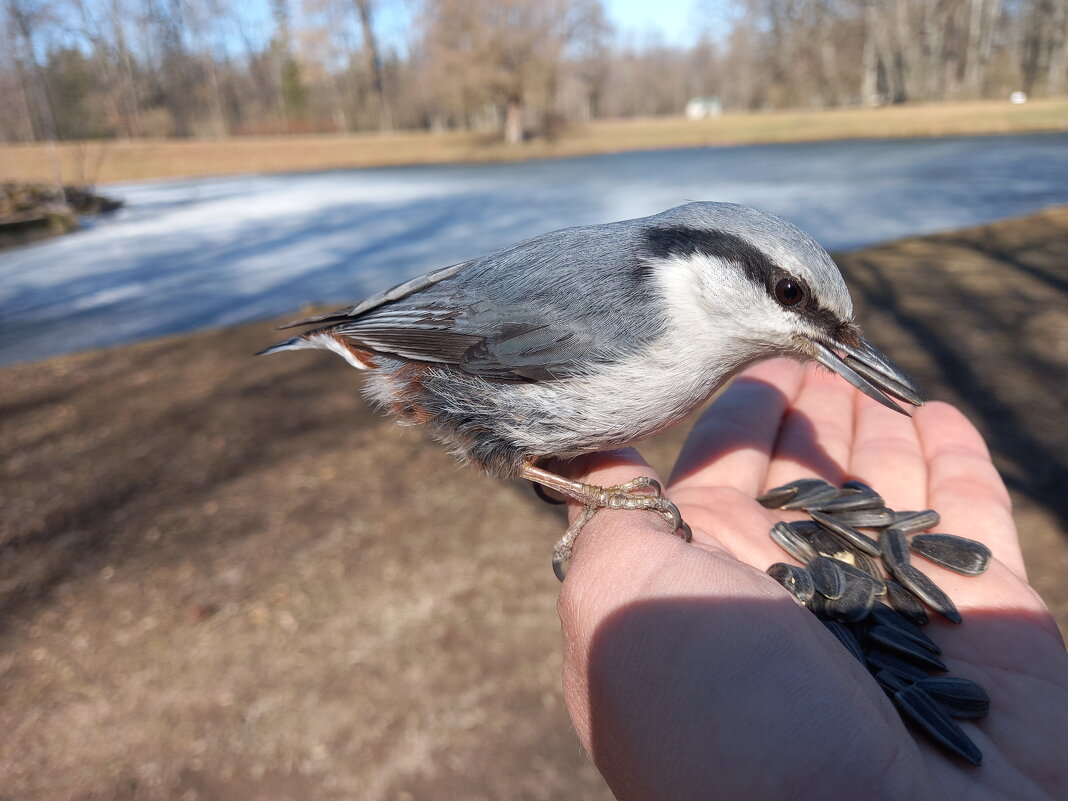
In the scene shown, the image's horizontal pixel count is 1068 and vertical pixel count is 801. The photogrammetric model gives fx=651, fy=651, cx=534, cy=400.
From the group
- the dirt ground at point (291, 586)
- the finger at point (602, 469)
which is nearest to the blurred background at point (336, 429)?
the dirt ground at point (291, 586)

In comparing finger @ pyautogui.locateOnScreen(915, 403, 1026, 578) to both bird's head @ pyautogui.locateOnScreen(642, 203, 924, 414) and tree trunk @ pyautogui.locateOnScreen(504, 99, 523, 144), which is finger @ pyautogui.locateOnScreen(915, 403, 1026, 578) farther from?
tree trunk @ pyautogui.locateOnScreen(504, 99, 523, 144)

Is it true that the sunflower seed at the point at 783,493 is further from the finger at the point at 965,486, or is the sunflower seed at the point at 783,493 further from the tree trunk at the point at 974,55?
the tree trunk at the point at 974,55

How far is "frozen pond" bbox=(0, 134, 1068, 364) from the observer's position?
9.14m

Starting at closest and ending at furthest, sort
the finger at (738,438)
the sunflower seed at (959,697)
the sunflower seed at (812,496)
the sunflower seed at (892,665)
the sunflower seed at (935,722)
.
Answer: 1. the sunflower seed at (935,722)
2. the sunflower seed at (959,697)
3. the sunflower seed at (892,665)
4. the sunflower seed at (812,496)
5. the finger at (738,438)

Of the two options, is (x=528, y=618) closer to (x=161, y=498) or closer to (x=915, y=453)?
(x=915, y=453)

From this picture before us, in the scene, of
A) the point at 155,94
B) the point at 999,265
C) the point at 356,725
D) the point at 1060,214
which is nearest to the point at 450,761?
the point at 356,725

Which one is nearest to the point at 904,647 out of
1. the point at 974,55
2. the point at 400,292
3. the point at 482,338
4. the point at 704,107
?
the point at 482,338

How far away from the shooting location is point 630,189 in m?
14.2

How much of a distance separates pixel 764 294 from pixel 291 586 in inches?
119

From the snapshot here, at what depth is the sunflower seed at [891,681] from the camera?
1.65m

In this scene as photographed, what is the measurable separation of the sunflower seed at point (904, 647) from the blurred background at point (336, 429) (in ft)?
4.78

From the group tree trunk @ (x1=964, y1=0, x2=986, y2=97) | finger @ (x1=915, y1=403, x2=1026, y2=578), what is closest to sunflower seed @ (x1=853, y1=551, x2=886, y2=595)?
finger @ (x1=915, y1=403, x2=1026, y2=578)

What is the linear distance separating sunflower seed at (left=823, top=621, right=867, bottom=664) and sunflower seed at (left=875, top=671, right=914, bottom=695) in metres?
0.07

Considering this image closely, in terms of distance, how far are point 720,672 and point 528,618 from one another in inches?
83.0
